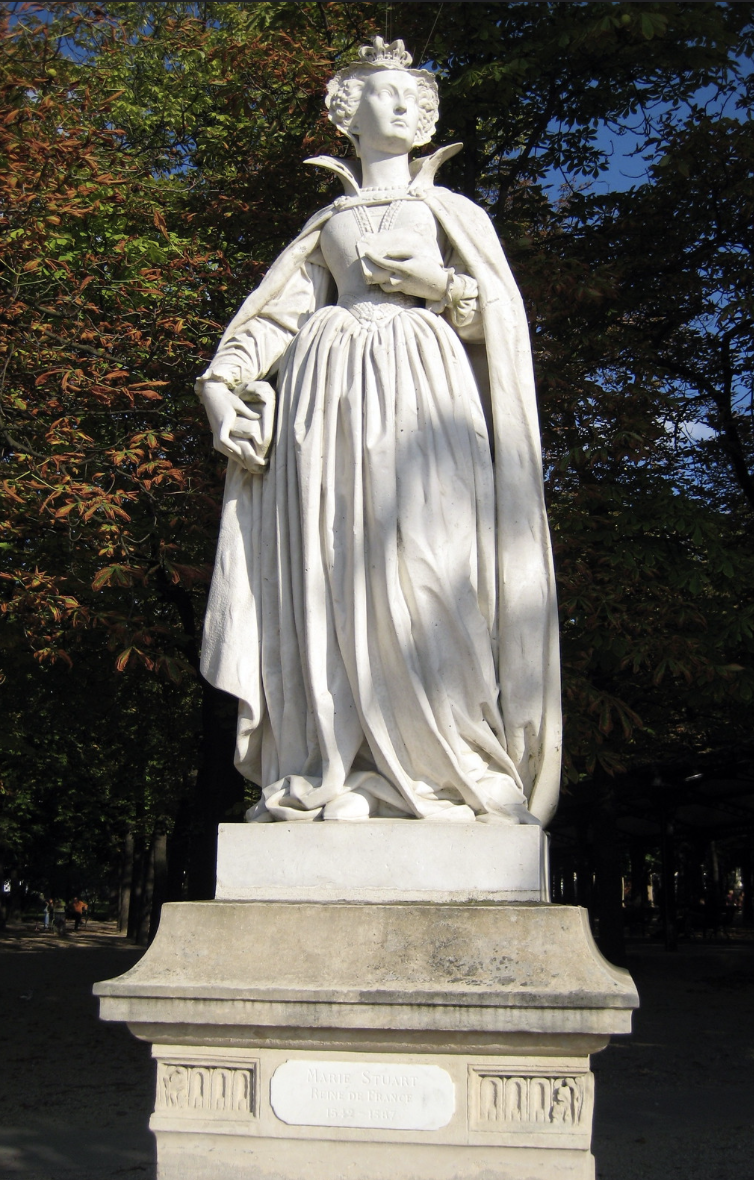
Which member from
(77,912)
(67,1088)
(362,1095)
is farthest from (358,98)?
(77,912)

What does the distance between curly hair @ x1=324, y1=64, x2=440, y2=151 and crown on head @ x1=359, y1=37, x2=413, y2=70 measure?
1.7 inches

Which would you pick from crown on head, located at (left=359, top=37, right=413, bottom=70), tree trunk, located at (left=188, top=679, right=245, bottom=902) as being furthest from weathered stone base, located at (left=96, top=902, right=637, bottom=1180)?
tree trunk, located at (left=188, top=679, right=245, bottom=902)

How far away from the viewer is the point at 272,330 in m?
4.45

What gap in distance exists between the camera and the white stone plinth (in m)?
3.45

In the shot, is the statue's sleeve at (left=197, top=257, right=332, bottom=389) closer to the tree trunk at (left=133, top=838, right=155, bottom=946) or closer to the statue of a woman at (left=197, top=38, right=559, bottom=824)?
the statue of a woman at (left=197, top=38, right=559, bottom=824)

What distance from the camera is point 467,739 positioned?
380 centimetres

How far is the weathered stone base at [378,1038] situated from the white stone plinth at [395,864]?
149 millimetres

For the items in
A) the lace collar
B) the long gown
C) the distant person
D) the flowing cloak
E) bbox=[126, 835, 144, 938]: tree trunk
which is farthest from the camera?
the distant person

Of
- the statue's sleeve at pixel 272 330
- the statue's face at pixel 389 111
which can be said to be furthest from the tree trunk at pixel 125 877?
the statue's face at pixel 389 111

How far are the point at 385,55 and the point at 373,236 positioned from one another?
0.79m

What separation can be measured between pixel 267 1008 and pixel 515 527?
165cm

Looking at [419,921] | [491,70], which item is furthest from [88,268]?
[419,921]

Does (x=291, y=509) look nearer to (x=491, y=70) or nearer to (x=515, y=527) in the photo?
(x=515, y=527)

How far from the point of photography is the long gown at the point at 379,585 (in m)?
3.74
